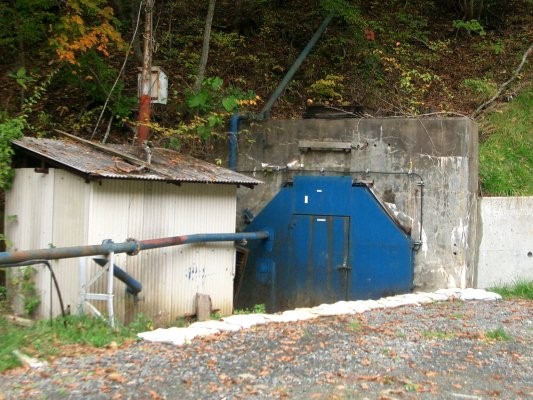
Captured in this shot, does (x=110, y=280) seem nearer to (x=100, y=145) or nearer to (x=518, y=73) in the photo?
(x=100, y=145)

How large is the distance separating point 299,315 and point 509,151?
7342mm

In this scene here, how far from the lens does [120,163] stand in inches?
384

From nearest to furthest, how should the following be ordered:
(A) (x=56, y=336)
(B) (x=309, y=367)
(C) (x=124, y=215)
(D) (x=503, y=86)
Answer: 1. (B) (x=309, y=367)
2. (A) (x=56, y=336)
3. (C) (x=124, y=215)
4. (D) (x=503, y=86)

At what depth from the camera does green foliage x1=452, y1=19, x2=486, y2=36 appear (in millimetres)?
19312

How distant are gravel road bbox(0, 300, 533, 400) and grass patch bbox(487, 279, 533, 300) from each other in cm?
348

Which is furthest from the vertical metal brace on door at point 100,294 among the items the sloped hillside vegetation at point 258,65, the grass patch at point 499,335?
the grass patch at point 499,335

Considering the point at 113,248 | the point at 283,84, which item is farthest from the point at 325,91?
the point at 113,248

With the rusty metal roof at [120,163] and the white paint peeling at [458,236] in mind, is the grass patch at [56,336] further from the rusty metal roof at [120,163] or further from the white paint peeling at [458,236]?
the white paint peeling at [458,236]

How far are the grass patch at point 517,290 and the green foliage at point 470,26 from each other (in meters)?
9.60

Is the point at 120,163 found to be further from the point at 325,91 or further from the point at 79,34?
the point at 325,91

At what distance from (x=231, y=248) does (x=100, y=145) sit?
2.91 m

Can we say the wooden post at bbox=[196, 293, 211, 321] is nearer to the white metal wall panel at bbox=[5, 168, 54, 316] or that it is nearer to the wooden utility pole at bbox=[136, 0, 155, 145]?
the white metal wall panel at bbox=[5, 168, 54, 316]

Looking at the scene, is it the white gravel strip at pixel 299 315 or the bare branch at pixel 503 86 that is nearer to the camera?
the white gravel strip at pixel 299 315

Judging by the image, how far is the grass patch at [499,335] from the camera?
8.01m
